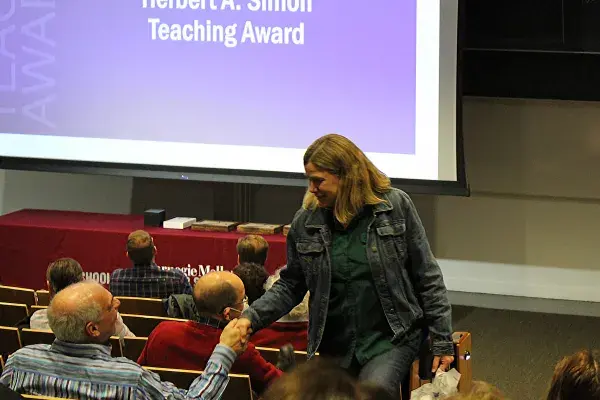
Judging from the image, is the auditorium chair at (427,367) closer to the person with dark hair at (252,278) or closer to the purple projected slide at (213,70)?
the person with dark hair at (252,278)

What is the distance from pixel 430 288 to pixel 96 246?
4285 mm

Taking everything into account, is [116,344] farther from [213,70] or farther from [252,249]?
[213,70]

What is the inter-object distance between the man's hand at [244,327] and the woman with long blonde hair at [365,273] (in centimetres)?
1

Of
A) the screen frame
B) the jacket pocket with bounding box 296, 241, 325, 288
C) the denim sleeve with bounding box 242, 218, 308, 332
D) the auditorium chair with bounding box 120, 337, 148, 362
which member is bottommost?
the auditorium chair with bounding box 120, 337, 148, 362

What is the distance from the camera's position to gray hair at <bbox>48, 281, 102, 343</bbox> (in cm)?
294

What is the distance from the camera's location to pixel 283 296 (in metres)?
3.53

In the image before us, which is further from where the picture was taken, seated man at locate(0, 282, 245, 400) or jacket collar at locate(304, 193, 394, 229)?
jacket collar at locate(304, 193, 394, 229)

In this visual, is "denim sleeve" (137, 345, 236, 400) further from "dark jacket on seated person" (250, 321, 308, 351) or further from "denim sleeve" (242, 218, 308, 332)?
"dark jacket on seated person" (250, 321, 308, 351)

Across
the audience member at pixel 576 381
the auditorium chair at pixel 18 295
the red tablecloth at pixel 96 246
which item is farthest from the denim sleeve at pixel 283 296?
the red tablecloth at pixel 96 246

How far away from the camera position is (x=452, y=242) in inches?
301

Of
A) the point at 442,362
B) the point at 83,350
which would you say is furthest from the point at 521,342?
the point at 83,350

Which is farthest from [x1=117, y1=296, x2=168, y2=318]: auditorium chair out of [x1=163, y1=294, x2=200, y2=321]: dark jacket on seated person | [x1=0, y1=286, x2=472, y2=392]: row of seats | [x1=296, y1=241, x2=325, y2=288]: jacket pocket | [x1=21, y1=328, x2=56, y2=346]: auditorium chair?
[x1=296, y1=241, x2=325, y2=288]: jacket pocket

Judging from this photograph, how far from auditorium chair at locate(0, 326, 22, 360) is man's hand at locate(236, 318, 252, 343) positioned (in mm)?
1364

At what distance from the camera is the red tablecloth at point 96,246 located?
6.91 metres
